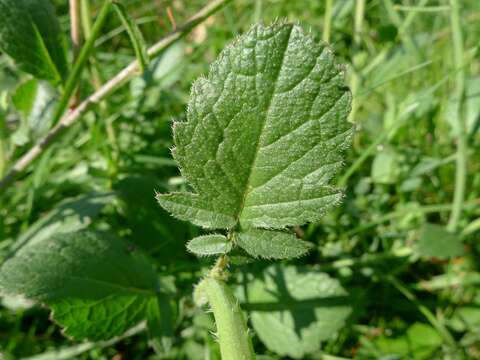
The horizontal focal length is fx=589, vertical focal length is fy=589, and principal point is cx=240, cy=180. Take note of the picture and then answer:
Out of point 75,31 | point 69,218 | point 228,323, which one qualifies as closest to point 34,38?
point 75,31

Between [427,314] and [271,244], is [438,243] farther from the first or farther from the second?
[271,244]

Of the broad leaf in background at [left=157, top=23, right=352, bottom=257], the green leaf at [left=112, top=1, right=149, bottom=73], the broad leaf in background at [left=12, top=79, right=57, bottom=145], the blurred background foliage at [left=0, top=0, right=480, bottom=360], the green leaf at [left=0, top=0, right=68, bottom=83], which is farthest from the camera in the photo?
the blurred background foliage at [left=0, top=0, right=480, bottom=360]

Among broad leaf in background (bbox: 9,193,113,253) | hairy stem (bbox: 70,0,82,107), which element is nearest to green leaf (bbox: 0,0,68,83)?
hairy stem (bbox: 70,0,82,107)

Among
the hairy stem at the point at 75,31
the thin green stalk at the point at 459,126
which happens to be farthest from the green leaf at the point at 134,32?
the thin green stalk at the point at 459,126

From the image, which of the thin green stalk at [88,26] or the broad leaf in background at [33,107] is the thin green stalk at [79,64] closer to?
the broad leaf in background at [33,107]

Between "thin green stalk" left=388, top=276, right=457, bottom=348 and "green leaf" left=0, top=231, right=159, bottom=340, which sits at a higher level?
"green leaf" left=0, top=231, right=159, bottom=340

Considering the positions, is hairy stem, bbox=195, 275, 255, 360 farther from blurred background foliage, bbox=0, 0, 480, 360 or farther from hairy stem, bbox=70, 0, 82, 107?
hairy stem, bbox=70, 0, 82, 107
